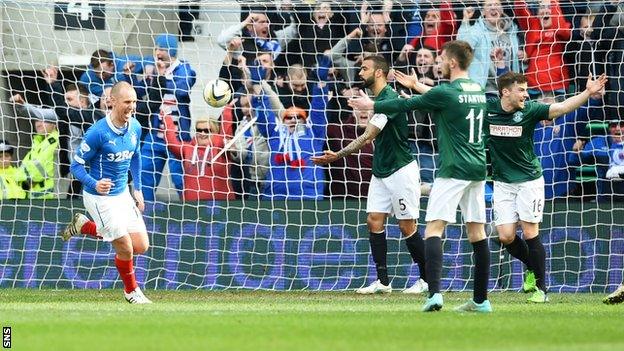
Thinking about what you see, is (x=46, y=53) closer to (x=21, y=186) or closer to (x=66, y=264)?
(x=21, y=186)

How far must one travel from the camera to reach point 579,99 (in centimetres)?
1416

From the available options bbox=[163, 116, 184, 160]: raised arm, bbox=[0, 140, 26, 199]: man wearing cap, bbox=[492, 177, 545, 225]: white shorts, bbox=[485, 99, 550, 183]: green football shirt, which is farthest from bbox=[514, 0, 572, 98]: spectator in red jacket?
bbox=[0, 140, 26, 199]: man wearing cap

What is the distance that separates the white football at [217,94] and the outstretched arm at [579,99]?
4518mm

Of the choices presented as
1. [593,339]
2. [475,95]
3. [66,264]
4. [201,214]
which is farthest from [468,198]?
[66,264]

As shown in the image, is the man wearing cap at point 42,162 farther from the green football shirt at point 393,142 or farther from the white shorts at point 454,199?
the white shorts at point 454,199

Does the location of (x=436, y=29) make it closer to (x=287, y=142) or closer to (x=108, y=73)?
(x=287, y=142)

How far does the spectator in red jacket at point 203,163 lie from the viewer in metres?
18.6

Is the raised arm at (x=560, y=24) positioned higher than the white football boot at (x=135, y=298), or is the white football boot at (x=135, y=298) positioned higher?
the raised arm at (x=560, y=24)

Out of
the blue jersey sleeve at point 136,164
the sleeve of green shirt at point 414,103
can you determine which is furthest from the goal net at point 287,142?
the sleeve of green shirt at point 414,103

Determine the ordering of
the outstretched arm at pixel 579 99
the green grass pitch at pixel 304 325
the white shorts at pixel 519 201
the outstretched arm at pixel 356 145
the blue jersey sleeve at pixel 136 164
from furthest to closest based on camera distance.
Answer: the outstretched arm at pixel 356 145, the white shorts at pixel 519 201, the blue jersey sleeve at pixel 136 164, the outstretched arm at pixel 579 99, the green grass pitch at pixel 304 325

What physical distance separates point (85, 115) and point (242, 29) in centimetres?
258

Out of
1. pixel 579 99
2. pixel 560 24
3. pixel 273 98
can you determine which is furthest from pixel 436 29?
pixel 579 99

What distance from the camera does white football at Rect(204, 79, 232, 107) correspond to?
17.2 metres

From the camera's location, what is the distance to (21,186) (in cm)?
1891
